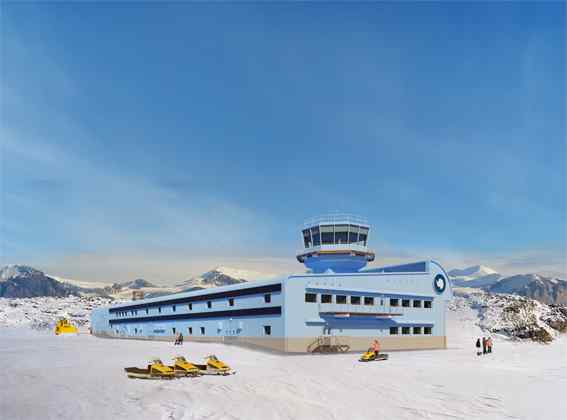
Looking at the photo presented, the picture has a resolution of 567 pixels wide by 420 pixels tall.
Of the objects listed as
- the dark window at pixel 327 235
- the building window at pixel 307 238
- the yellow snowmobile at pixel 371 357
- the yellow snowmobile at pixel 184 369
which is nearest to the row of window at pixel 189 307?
the yellow snowmobile at pixel 371 357

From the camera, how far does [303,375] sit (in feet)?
89.3

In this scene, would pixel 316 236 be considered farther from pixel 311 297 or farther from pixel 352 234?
pixel 311 297

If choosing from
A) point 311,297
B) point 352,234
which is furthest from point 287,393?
point 352,234

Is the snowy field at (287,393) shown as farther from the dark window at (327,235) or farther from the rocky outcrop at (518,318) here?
the rocky outcrop at (518,318)

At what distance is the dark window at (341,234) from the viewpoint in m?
61.6

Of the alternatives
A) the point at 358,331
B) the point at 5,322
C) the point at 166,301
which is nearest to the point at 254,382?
the point at 358,331

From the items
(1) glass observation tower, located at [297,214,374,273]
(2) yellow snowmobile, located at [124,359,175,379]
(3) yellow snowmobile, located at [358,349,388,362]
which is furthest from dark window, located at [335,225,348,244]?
(2) yellow snowmobile, located at [124,359,175,379]

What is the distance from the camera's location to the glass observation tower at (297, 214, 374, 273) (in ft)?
202

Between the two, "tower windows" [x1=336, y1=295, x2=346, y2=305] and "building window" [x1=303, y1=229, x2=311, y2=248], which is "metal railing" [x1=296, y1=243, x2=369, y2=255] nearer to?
"building window" [x1=303, y1=229, x2=311, y2=248]

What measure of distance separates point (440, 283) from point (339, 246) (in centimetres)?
1300

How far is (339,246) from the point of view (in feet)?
202

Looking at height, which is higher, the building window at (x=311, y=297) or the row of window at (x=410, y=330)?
the building window at (x=311, y=297)

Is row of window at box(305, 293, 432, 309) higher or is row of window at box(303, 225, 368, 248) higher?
row of window at box(303, 225, 368, 248)

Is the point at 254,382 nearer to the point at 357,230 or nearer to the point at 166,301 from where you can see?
the point at 357,230
